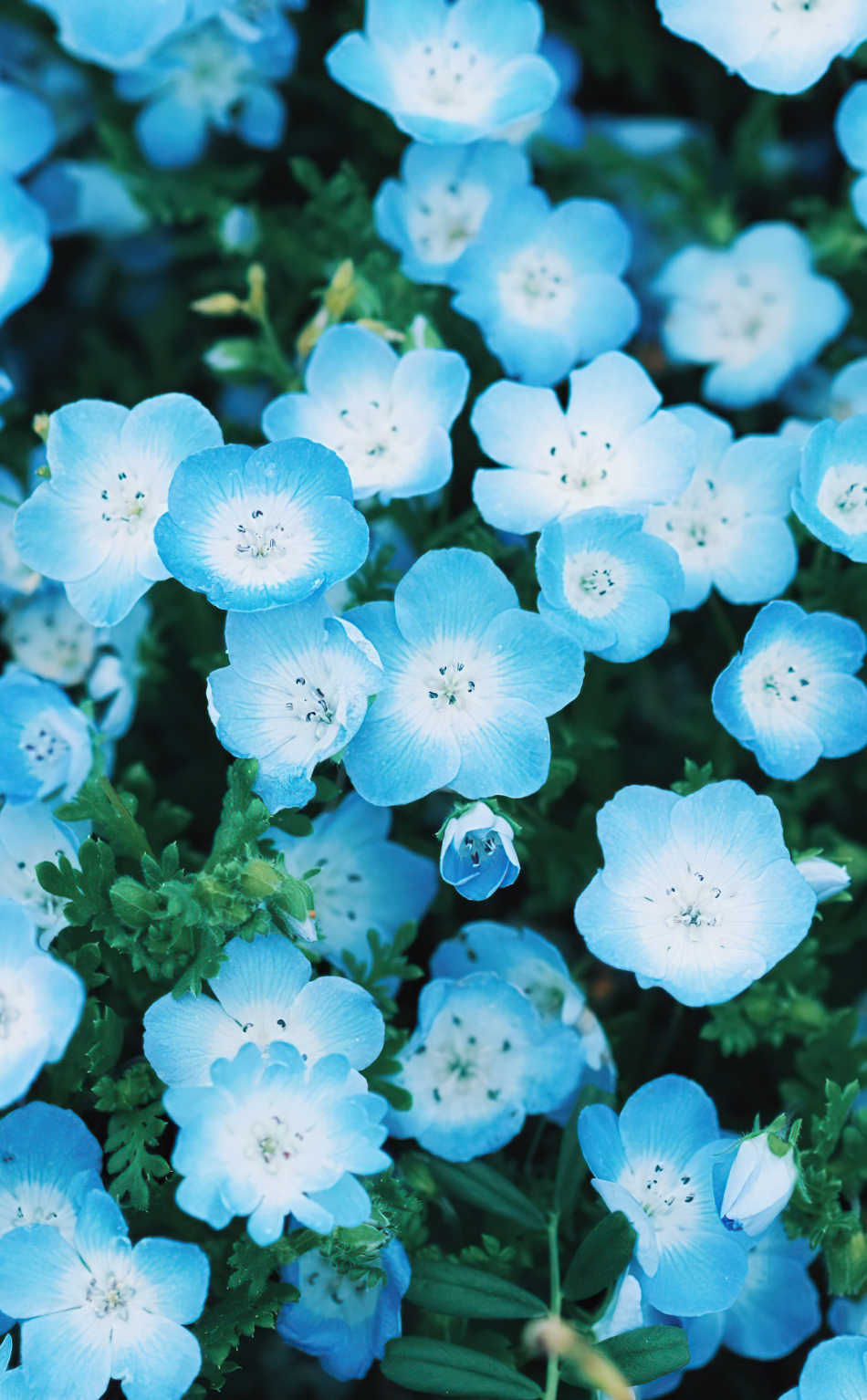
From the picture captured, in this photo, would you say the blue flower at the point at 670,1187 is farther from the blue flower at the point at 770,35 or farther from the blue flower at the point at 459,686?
the blue flower at the point at 770,35

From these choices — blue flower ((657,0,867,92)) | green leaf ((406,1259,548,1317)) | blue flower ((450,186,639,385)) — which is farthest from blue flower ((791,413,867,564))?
green leaf ((406,1259,548,1317))

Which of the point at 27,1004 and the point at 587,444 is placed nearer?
the point at 27,1004

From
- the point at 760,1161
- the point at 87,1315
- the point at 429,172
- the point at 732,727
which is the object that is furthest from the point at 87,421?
the point at 760,1161

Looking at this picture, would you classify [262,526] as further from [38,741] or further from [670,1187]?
[670,1187]

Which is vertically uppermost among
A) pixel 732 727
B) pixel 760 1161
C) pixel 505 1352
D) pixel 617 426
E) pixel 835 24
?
pixel 835 24

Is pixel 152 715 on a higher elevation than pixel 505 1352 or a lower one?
higher

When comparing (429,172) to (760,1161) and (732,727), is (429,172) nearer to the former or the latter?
(732,727)

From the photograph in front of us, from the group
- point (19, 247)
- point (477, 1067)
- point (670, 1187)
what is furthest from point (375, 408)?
point (670, 1187)

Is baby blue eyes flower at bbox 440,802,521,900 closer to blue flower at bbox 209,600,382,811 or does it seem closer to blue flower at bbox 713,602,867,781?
blue flower at bbox 209,600,382,811
